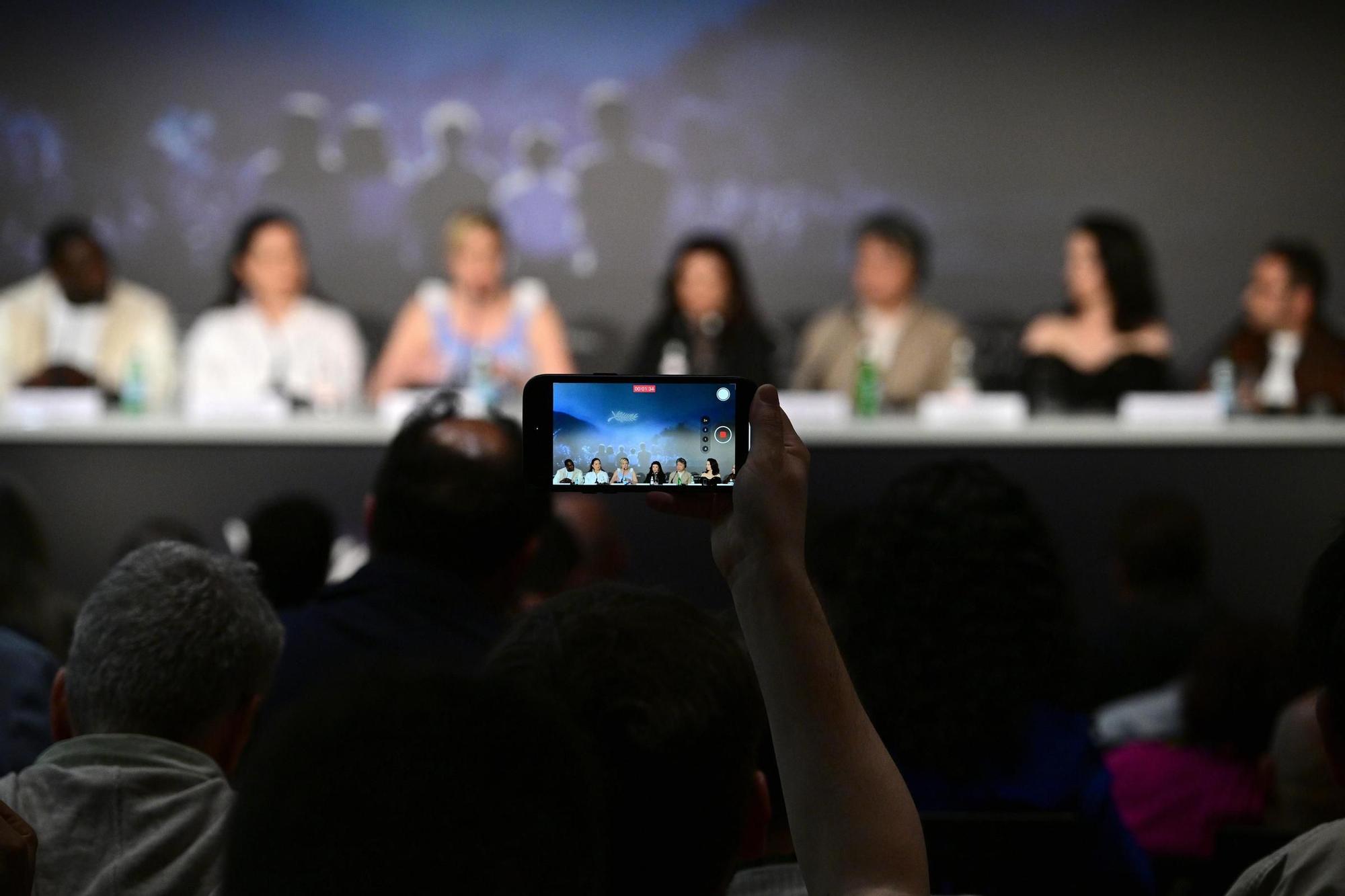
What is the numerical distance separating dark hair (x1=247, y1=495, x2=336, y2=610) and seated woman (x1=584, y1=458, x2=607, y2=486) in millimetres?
1653

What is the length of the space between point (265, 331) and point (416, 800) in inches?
211

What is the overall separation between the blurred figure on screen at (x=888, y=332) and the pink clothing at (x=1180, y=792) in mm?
3415

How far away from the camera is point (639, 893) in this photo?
0.84 meters

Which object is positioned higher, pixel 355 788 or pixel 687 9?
pixel 687 9

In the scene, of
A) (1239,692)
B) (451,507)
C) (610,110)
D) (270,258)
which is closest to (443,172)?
(610,110)

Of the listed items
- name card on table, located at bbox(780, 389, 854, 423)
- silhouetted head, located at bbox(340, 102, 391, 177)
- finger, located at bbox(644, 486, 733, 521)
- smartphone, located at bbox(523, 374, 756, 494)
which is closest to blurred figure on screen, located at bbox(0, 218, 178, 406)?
silhouetted head, located at bbox(340, 102, 391, 177)

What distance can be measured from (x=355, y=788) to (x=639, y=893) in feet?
0.96

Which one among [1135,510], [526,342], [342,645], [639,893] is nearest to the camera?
[639,893]

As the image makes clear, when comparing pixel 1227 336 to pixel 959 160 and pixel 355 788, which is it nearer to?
pixel 959 160

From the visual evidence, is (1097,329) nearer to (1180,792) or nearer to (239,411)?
(239,411)

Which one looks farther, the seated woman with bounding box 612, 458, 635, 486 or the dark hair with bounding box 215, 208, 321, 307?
the dark hair with bounding box 215, 208, 321, 307

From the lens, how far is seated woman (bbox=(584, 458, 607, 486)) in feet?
3.58

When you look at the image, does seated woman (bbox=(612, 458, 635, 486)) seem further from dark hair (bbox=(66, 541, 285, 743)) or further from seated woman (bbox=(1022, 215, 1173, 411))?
seated woman (bbox=(1022, 215, 1173, 411))

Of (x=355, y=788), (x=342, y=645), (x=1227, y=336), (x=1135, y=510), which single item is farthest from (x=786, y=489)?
(x=1227, y=336)
